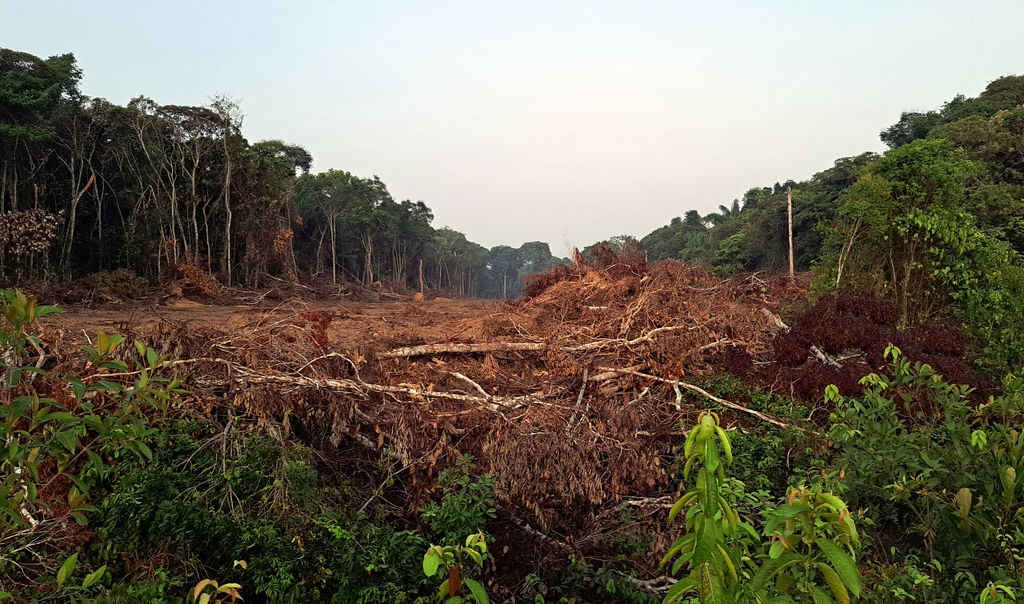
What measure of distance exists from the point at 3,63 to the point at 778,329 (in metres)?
22.4

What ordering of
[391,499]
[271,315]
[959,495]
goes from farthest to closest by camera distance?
1. [271,315]
2. [391,499]
3. [959,495]

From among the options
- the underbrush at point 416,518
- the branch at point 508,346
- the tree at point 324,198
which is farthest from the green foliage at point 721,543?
the tree at point 324,198

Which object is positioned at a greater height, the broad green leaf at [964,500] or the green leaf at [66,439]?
the green leaf at [66,439]

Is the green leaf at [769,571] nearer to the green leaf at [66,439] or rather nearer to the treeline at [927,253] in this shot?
the green leaf at [66,439]

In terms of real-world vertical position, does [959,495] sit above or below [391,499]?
above

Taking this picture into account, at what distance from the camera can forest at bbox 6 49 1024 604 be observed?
1.72 metres

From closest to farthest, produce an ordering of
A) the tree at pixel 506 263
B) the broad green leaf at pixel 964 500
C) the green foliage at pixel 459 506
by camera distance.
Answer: the broad green leaf at pixel 964 500
the green foliage at pixel 459 506
the tree at pixel 506 263

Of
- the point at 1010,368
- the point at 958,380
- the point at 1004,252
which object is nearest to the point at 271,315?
the point at 958,380

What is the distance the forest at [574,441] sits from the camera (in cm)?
172

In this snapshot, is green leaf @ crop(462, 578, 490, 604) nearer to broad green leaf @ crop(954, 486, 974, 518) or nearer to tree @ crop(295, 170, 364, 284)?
broad green leaf @ crop(954, 486, 974, 518)

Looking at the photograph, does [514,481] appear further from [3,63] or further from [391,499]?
[3,63]

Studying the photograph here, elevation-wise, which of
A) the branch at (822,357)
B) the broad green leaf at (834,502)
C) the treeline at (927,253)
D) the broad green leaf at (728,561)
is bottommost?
the branch at (822,357)

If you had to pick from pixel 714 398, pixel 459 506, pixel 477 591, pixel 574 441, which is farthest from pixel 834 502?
pixel 714 398

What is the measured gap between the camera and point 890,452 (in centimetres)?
333
